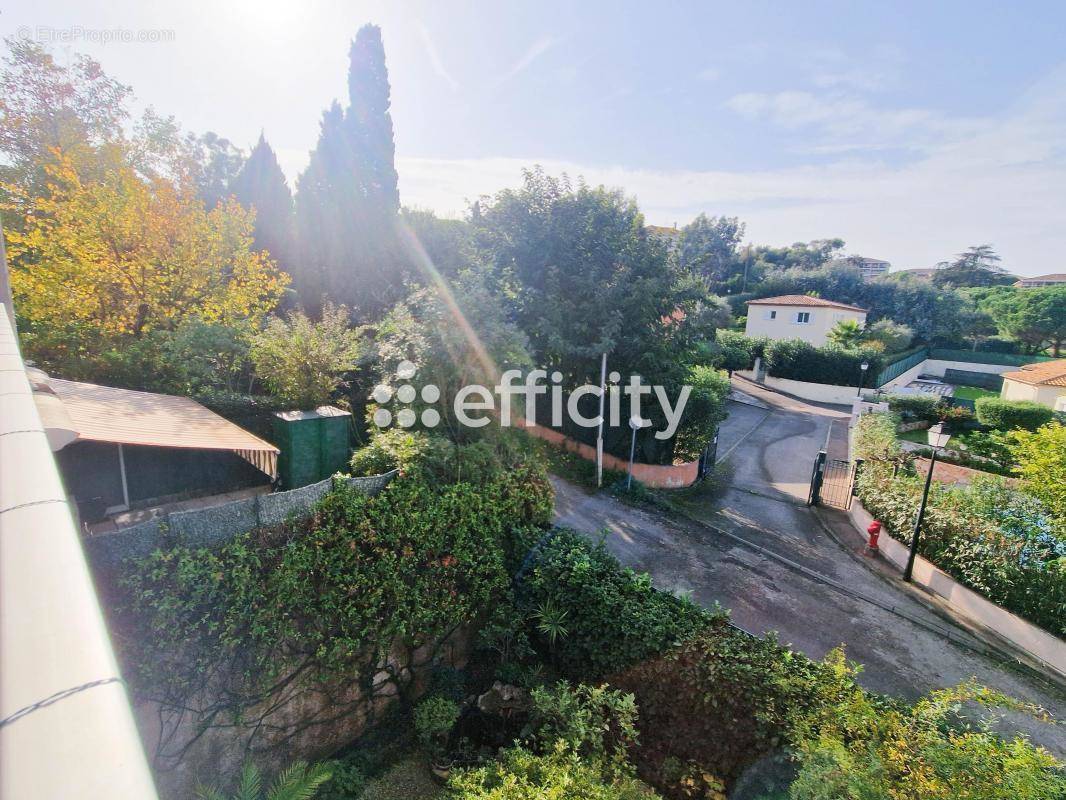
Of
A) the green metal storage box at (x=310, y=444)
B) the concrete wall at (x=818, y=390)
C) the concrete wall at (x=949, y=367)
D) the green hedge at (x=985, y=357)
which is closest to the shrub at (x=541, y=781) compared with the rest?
the green metal storage box at (x=310, y=444)

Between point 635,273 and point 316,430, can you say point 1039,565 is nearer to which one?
point 635,273

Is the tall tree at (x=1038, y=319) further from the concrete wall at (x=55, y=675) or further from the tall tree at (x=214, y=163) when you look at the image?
the tall tree at (x=214, y=163)

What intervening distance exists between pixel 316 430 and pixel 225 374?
11.2 feet

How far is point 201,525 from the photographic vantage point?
5914 mm

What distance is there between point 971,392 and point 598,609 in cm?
4061

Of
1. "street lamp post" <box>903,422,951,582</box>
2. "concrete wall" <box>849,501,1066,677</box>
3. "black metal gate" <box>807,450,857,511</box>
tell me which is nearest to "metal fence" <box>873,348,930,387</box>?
"black metal gate" <box>807,450,857,511</box>

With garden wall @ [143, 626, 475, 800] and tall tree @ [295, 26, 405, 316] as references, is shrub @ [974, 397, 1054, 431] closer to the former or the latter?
garden wall @ [143, 626, 475, 800]

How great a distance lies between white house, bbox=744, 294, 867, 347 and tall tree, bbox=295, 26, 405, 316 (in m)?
28.1

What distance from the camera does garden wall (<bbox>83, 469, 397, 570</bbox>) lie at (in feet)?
17.4

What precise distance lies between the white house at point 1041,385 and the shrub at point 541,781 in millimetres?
26039

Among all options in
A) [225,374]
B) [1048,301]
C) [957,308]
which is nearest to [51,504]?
[225,374]

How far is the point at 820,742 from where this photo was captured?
524 centimetres

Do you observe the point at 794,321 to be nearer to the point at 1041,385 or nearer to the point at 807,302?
the point at 807,302

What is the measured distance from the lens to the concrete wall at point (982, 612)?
8117 mm
